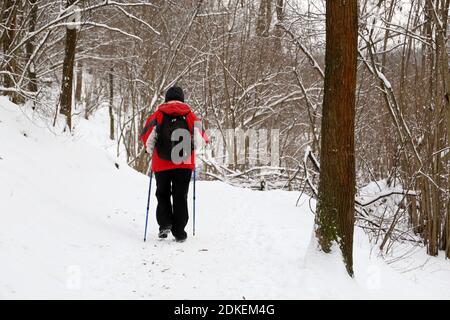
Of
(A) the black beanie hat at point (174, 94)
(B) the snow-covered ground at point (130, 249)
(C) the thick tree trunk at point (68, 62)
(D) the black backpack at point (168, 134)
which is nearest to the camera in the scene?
(B) the snow-covered ground at point (130, 249)

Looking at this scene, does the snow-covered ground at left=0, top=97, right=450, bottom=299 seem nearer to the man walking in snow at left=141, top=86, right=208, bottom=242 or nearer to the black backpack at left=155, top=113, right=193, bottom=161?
Answer: the man walking in snow at left=141, top=86, right=208, bottom=242

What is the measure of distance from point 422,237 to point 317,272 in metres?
5.98

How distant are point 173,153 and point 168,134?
0.25 meters

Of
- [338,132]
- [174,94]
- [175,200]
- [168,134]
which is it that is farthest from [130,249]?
[338,132]

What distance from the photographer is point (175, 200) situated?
5.62 metres

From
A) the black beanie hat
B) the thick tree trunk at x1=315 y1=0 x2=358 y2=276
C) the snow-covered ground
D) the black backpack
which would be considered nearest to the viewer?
the snow-covered ground

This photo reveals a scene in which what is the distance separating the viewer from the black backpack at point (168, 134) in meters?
5.52

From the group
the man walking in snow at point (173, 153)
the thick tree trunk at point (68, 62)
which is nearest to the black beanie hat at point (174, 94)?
the man walking in snow at point (173, 153)

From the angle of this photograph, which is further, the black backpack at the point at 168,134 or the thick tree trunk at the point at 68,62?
the thick tree trunk at the point at 68,62

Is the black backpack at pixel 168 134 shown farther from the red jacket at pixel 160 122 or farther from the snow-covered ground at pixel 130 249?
the snow-covered ground at pixel 130 249

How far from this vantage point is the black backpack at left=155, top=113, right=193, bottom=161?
18.1ft

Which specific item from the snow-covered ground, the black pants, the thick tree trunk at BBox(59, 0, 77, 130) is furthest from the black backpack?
the thick tree trunk at BBox(59, 0, 77, 130)

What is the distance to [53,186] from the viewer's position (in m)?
6.28

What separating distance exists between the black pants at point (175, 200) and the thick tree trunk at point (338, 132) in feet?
6.07
